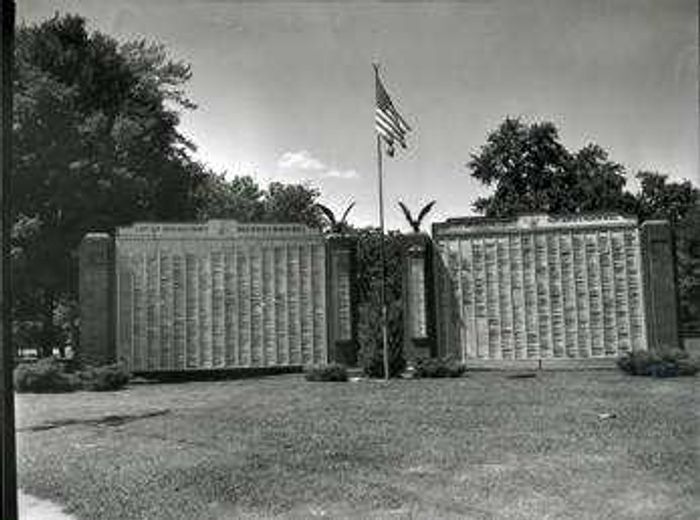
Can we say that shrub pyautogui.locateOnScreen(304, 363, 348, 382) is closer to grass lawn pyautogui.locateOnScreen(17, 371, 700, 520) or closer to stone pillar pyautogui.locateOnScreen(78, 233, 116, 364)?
grass lawn pyautogui.locateOnScreen(17, 371, 700, 520)

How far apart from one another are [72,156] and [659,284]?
17.6m

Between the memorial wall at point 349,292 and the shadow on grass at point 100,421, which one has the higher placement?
the memorial wall at point 349,292

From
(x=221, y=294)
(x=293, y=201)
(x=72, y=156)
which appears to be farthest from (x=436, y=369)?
(x=293, y=201)

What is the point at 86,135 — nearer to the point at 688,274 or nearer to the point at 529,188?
the point at 529,188

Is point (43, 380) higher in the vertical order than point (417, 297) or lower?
lower

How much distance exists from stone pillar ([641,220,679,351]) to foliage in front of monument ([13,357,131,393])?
39.4ft

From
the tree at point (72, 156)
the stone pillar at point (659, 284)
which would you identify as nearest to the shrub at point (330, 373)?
the stone pillar at point (659, 284)

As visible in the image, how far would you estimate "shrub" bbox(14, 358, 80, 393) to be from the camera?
17.7 m

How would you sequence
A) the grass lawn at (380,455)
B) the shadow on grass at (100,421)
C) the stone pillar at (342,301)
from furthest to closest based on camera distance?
the stone pillar at (342,301) < the shadow on grass at (100,421) < the grass lawn at (380,455)

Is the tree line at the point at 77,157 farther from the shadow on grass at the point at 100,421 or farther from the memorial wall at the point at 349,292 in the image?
the shadow on grass at the point at 100,421

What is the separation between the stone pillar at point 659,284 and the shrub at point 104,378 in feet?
39.2

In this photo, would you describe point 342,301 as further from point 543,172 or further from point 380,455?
point 543,172

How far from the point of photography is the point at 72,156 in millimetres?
26453

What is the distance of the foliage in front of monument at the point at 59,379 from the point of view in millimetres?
17672
